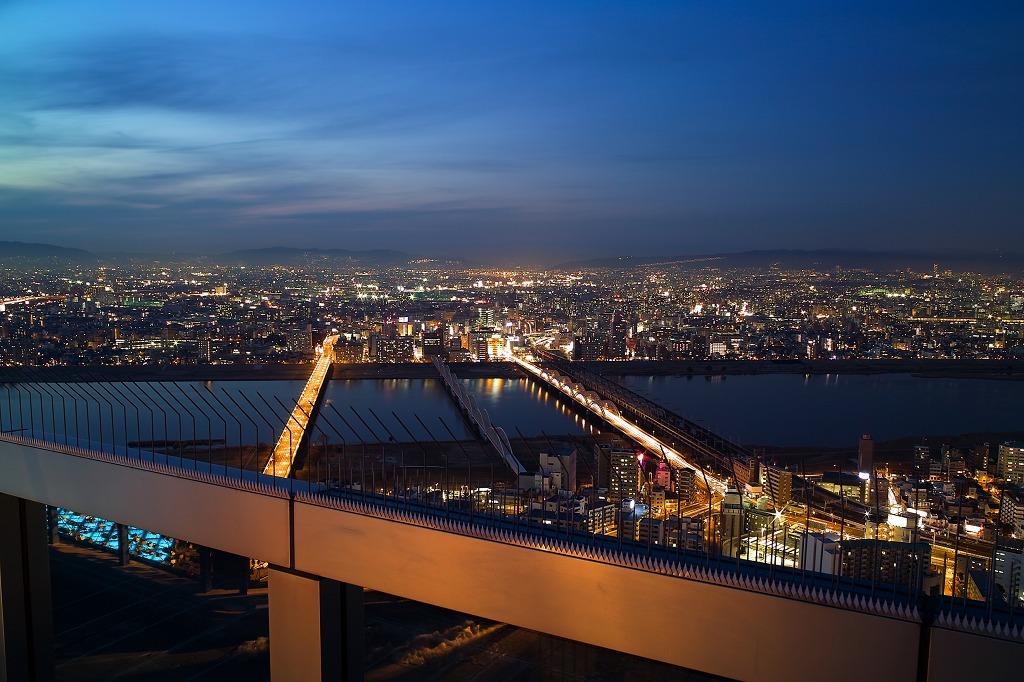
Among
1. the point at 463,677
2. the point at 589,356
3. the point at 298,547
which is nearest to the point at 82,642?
Result: the point at 463,677

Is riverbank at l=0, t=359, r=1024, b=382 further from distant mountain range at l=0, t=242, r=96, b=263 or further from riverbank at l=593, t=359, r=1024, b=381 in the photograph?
distant mountain range at l=0, t=242, r=96, b=263

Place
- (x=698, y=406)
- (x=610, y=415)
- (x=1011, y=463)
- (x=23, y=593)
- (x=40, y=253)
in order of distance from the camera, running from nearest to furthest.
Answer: (x=23, y=593)
(x=1011, y=463)
(x=610, y=415)
(x=698, y=406)
(x=40, y=253)

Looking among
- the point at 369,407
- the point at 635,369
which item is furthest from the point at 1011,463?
the point at 635,369

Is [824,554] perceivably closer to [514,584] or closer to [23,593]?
[514,584]

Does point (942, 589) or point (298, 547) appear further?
point (298, 547)

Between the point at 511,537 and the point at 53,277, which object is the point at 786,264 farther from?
the point at 511,537

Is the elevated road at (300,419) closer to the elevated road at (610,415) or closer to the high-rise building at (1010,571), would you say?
the high-rise building at (1010,571)
